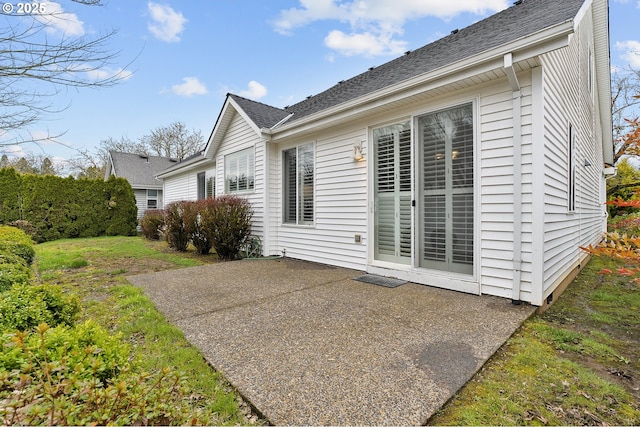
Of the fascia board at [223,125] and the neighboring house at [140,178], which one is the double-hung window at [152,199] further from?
the fascia board at [223,125]

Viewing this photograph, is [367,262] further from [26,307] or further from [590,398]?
[26,307]

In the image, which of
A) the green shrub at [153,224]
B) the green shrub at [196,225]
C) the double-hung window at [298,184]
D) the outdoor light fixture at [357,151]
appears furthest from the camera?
the green shrub at [153,224]

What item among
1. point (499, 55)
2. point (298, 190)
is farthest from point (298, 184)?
point (499, 55)

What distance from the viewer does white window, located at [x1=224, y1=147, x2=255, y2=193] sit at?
298 inches

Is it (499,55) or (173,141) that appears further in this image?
(173,141)

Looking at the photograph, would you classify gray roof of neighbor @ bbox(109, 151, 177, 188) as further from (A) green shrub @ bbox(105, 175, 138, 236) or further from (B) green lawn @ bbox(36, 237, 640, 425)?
(B) green lawn @ bbox(36, 237, 640, 425)

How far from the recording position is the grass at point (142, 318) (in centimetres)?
182

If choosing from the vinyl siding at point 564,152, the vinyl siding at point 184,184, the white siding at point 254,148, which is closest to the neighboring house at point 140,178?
the vinyl siding at point 184,184

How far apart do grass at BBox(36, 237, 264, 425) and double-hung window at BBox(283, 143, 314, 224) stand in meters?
2.27

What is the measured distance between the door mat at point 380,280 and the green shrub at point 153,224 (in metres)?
9.28

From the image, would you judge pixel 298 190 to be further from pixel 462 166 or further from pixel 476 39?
pixel 476 39

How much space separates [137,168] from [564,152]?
2177cm

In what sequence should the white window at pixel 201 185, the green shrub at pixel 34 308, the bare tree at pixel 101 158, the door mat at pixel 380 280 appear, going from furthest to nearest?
the bare tree at pixel 101 158
the white window at pixel 201 185
the door mat at pixel 380 280
the green shrub at pixel 34 308

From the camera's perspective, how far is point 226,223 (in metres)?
6.81
